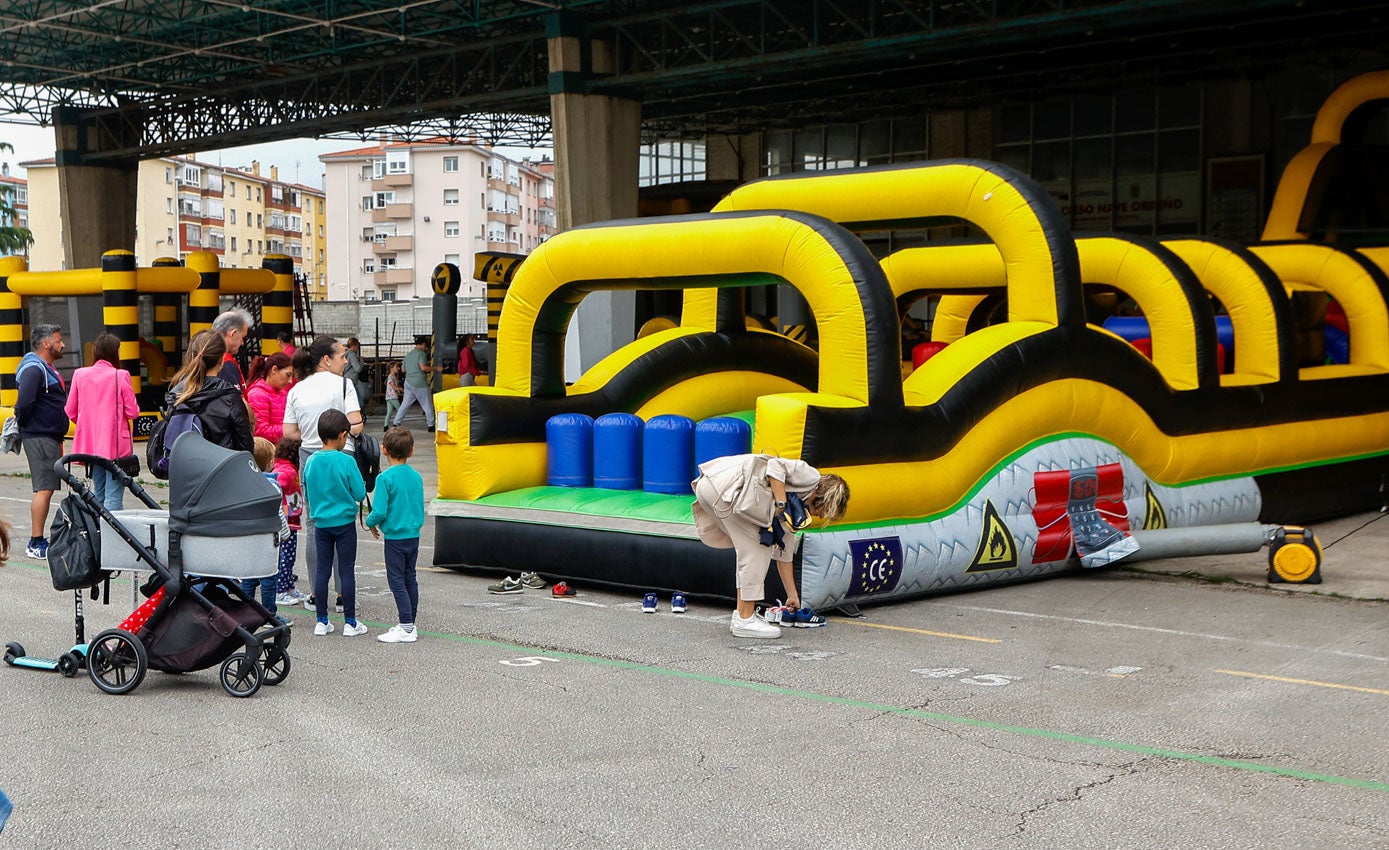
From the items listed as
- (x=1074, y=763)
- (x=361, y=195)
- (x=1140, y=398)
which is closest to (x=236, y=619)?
(x=1074, y=763)

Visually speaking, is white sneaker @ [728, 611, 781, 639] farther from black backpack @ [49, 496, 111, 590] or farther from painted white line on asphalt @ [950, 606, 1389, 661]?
black backpack @ [49, 496, 111, 590]

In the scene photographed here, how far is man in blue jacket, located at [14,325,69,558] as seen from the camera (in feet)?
35.3

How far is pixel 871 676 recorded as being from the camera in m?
7.30

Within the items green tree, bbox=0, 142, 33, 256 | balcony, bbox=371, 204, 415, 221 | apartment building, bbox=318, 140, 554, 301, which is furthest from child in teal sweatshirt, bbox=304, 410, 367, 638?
balcony, bbox=371, 204, 415, 221

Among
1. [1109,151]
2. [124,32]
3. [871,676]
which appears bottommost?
[871,676]

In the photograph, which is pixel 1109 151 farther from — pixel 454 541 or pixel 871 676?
pixel 871 676

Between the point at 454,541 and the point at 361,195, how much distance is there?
283 feet

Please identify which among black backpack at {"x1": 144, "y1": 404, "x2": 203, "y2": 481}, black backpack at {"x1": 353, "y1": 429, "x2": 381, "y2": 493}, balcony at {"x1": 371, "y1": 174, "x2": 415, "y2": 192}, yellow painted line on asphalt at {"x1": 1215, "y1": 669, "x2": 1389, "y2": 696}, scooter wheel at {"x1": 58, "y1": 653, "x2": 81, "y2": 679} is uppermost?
balcony at {"x1": 371, "y1": 174, "x2": 415, "y2": 192}

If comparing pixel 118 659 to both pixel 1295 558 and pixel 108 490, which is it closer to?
pixel 108 490

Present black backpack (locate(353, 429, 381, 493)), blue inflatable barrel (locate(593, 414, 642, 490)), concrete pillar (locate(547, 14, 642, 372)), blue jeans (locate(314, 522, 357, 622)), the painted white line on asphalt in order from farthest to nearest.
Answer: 1. concrete pillar (locate(547, 14, 642, 372))
2. blue inflatable barrel (locate(593, 414, 642, 490))
3. black backpack (locate(353, 429, 381, 493))
4. blue jeans (locate(314, 522, 357, 622))
5. the painted white line on asphalt

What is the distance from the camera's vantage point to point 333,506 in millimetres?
8156

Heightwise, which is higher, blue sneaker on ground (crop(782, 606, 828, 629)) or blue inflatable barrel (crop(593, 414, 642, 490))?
blue inflatable barrel (crop(593, 414, 642, 490))

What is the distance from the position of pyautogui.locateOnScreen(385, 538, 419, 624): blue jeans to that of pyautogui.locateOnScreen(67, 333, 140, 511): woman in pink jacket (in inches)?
131

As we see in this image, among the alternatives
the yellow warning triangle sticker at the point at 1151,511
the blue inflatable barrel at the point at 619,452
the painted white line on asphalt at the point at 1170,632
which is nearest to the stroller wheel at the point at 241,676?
the blue inflatable barrel at the point at 619,452
